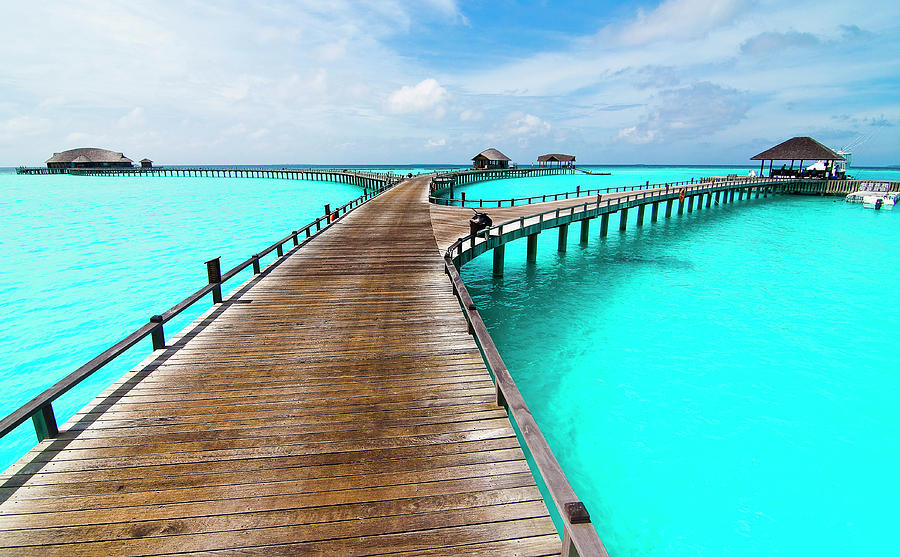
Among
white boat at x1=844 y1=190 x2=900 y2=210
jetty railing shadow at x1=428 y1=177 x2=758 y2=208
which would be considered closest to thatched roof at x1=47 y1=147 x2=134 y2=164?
jetty railing shadow at x1=428 y1=177 x2=758 y2=208

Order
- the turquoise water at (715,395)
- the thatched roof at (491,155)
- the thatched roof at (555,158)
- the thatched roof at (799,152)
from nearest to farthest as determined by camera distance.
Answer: the turquoise water at (715,395), the thatched roof at (799,152), the thatched roof at (491,155), the thatched roof at (555,158)

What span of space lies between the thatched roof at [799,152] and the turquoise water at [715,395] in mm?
43593

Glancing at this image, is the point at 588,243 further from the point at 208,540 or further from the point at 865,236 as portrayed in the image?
the point at 208,540

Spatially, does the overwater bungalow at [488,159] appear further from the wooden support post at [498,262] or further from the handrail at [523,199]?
the wooden support post at [498,262]

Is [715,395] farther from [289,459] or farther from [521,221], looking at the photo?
[521,221]

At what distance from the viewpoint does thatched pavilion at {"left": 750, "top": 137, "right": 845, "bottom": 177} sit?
178ft

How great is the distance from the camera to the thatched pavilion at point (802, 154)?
54.3 metres

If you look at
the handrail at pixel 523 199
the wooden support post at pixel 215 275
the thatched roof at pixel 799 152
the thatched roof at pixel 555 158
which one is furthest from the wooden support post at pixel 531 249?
the thatched roof at pixel 555 158

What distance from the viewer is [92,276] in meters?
19.6

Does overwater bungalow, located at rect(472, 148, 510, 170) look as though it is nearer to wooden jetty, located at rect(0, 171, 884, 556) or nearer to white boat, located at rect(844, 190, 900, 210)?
white boat, located at rect(844, 190, 900, 210)

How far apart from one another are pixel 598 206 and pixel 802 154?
49137 millimetres

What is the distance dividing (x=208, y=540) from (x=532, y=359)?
8966 millimetres

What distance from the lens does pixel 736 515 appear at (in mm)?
6656

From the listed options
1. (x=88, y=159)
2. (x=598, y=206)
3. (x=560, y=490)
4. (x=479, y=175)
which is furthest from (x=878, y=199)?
(x=88, y=159)
